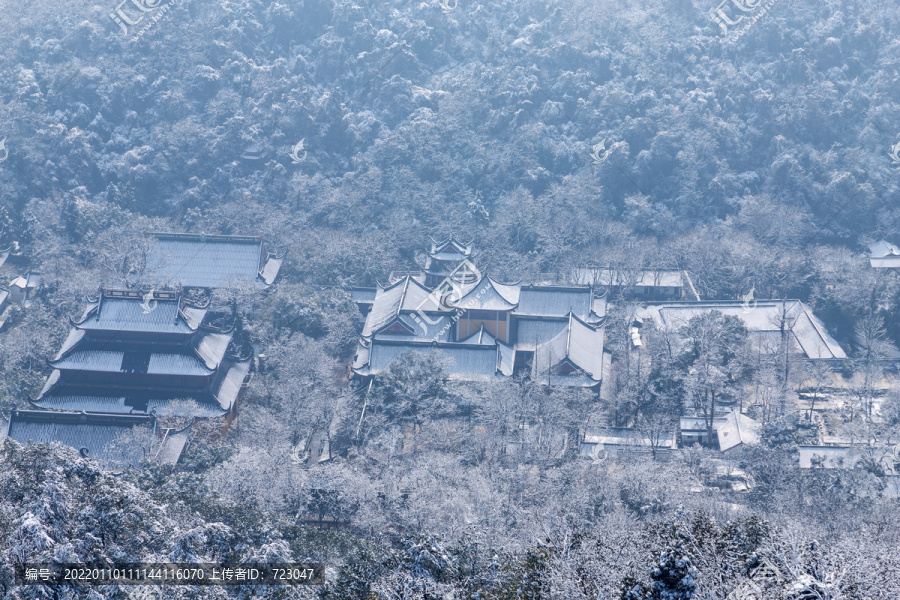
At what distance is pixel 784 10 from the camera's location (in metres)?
58.1

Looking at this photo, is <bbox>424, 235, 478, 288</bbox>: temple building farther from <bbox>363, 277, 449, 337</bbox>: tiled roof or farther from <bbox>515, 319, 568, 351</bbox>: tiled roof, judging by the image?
<bbox>515, 319, 568, 351</bbox>: tiled roof

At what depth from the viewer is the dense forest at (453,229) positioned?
576 inches

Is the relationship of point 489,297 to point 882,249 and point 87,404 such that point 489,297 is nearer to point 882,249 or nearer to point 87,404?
point 87,404

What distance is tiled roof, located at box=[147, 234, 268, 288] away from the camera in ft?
132

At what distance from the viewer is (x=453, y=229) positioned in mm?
49188

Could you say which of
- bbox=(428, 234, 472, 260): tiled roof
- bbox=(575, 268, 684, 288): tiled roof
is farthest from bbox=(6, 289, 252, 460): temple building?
bbox=(575, 268, 684, 288): tiled roof

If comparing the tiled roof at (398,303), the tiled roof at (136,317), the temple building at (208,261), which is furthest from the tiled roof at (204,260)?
the tiled roof at (136,317)

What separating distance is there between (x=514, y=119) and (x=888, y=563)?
45525 mm

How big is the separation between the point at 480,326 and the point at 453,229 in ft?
48.4

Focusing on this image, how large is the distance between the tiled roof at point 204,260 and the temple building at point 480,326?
17.6 ft

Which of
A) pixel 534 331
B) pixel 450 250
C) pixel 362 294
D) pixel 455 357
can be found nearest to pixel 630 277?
pixel 534 331

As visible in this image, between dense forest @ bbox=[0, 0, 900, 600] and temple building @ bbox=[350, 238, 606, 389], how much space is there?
157 cm

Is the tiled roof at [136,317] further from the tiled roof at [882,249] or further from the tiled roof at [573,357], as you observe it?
the tiled roof at [882,249]

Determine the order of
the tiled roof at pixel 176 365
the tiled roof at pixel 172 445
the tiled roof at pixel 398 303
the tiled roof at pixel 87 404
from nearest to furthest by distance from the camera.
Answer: the tiled roof at pixel 172 445
the tiled roof at pixel 87 404
the tiled roof at pixel 176 365
the tiled roof at pixel 398 303
